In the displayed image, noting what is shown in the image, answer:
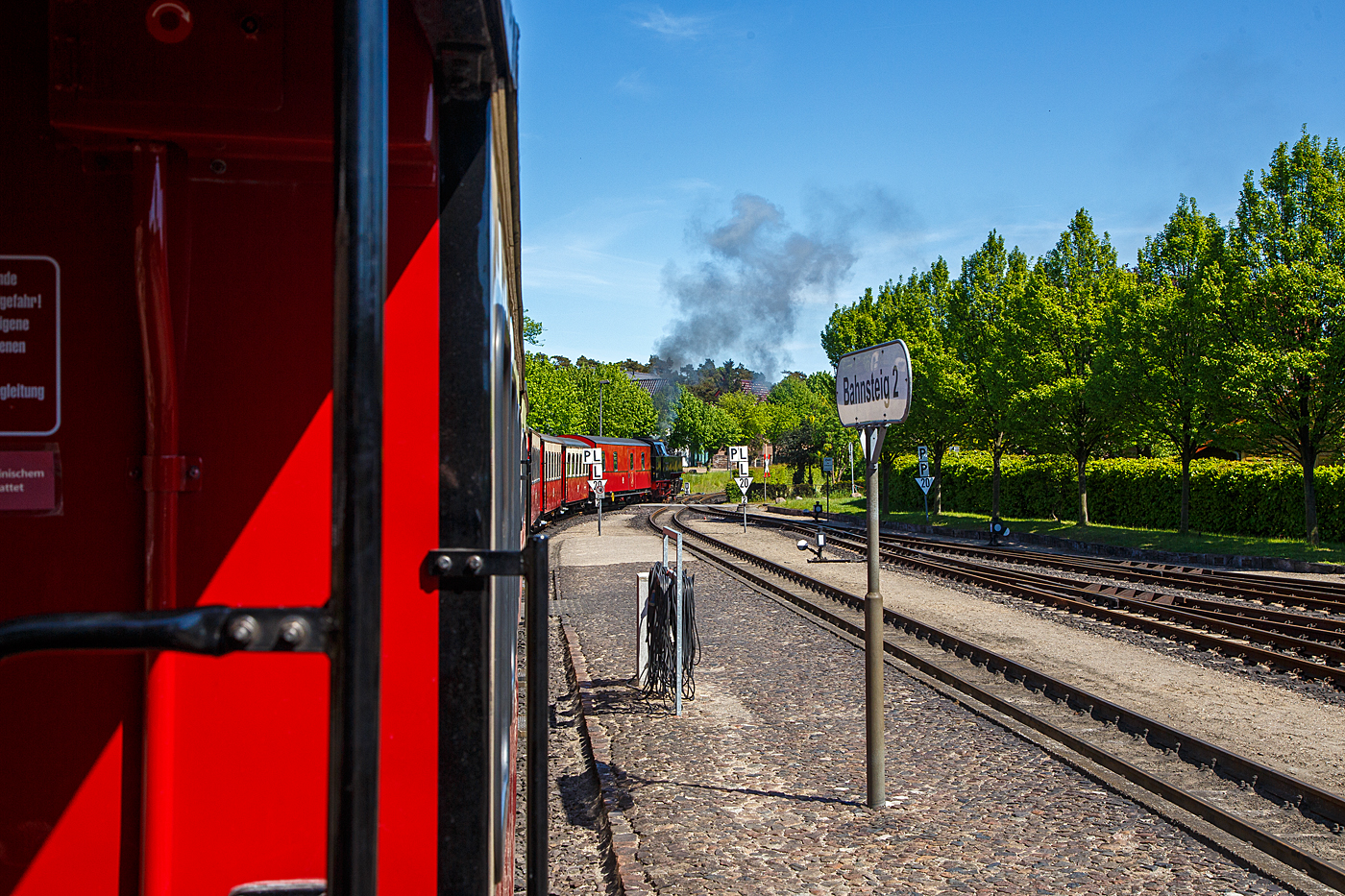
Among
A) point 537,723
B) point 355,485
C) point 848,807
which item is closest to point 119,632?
point 355,485

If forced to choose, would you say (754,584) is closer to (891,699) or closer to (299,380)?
(891,699)

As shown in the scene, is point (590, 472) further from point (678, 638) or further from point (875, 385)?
point (875, 385)

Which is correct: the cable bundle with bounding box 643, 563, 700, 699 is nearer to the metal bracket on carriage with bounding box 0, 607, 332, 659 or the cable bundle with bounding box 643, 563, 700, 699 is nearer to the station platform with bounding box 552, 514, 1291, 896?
the station platform with bounding box 552, 514, 1291, 896

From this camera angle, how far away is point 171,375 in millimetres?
1822

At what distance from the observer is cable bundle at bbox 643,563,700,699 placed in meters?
9.66

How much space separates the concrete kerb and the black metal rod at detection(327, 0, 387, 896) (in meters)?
Answer: 4.68

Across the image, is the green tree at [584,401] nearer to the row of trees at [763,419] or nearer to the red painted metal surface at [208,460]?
the row of trees at [763,419]

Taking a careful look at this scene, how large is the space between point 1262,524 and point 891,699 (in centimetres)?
2402

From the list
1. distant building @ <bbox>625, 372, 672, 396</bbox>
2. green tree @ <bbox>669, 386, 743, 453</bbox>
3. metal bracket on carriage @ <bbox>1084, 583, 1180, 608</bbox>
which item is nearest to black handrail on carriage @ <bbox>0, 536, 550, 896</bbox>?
metal bracket on carriage @ <bbox>1084, 583, 1180, 608</bbox>

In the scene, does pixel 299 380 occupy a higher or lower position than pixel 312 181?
lower

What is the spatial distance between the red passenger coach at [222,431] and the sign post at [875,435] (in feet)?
15.4

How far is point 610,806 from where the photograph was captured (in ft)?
22.3

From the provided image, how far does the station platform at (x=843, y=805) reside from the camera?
Answer: 18.1ft

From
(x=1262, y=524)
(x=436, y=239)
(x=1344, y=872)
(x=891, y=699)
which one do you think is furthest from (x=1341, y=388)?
(x=436, y=239)
